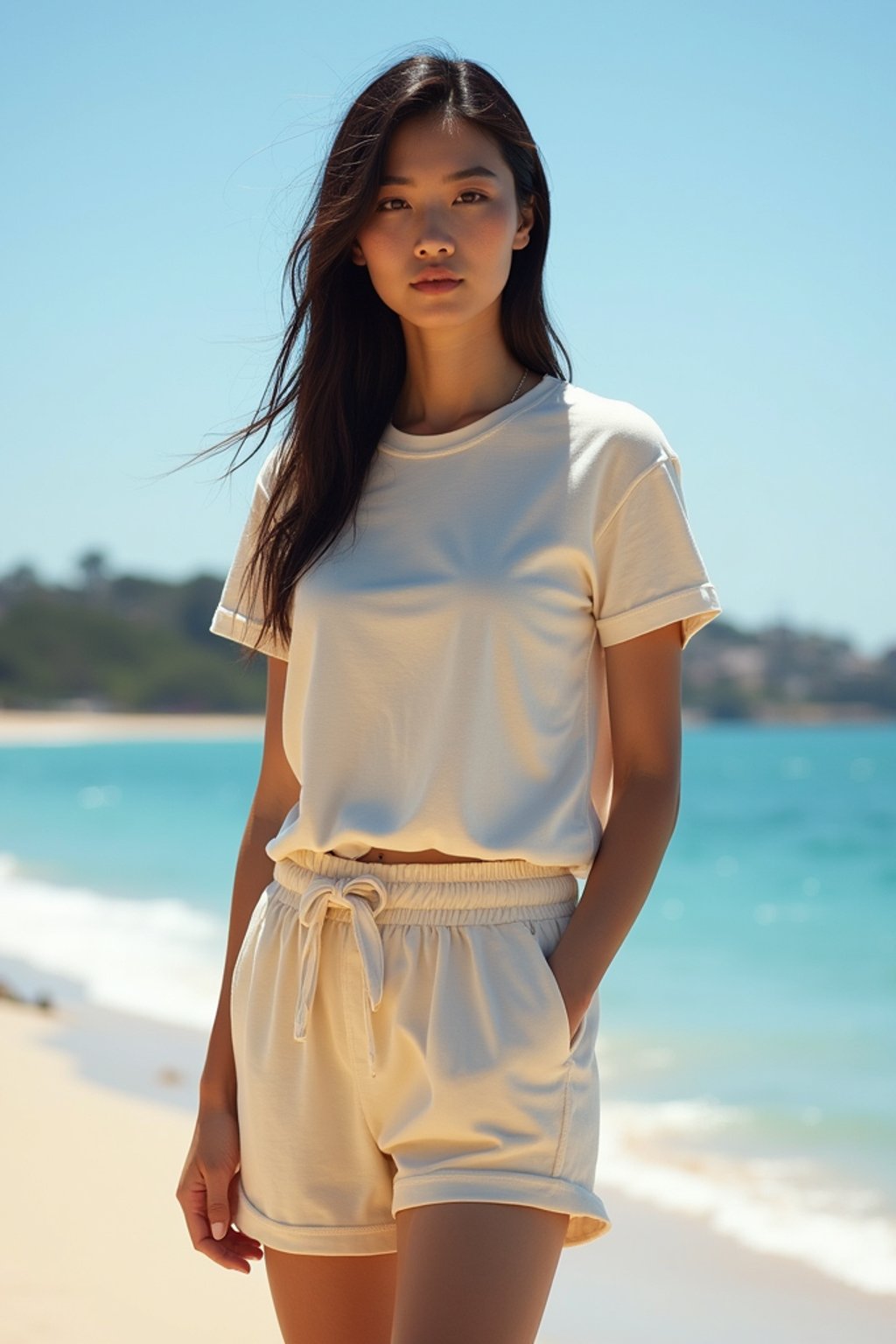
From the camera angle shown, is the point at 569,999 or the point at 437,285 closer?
the point at 569,999

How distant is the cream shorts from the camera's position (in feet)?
5.67

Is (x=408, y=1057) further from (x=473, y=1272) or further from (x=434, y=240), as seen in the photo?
(x=434, y=240)

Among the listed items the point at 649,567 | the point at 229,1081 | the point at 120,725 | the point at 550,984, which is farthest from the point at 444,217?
the point at 120,725

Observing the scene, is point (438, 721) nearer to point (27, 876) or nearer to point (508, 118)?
point (508, 118)

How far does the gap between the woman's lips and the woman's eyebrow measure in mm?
124

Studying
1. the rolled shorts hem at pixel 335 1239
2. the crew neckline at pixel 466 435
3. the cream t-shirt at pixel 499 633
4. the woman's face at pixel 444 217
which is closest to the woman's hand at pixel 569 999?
the cream t-shirt at pixel 499 633

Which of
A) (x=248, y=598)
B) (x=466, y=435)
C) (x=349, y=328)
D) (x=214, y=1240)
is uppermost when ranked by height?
(x=349, y=328)

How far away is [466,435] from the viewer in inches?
77.6

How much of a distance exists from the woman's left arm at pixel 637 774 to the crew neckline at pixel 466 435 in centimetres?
33

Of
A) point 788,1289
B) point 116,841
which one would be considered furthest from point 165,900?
point 788,1289

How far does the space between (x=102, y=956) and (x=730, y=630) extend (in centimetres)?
7170

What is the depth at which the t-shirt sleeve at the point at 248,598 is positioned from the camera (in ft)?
7.06

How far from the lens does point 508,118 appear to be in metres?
2.01

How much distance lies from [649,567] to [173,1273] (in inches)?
108
